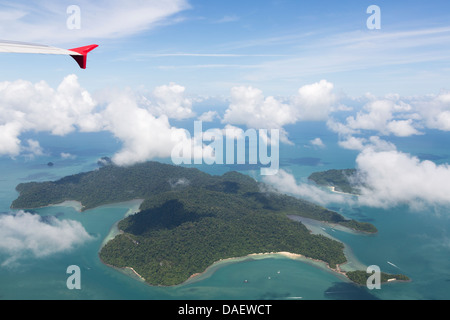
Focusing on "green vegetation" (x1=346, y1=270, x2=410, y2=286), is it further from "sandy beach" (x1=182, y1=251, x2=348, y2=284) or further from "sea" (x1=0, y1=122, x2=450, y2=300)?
"sandy beach" (x1=182, y1=251, x2=348, y2=284)

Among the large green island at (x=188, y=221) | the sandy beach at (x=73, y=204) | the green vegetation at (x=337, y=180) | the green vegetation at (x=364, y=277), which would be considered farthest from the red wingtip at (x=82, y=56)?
the green vegetation at (x=337, y=180)

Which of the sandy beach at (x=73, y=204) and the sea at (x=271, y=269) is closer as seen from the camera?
the sea at (x=271, y=269)

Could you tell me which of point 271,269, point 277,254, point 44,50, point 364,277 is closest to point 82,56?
point 44,50

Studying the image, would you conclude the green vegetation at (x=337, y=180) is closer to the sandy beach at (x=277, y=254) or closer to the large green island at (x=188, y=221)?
the large green island at (x=188, y=221)

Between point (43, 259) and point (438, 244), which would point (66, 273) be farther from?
point (438, 244)

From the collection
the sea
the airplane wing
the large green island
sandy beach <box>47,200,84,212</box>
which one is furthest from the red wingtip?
sandy beach <box>47,200,84,212</box>

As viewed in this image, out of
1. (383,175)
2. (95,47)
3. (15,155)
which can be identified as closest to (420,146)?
(383,175)
